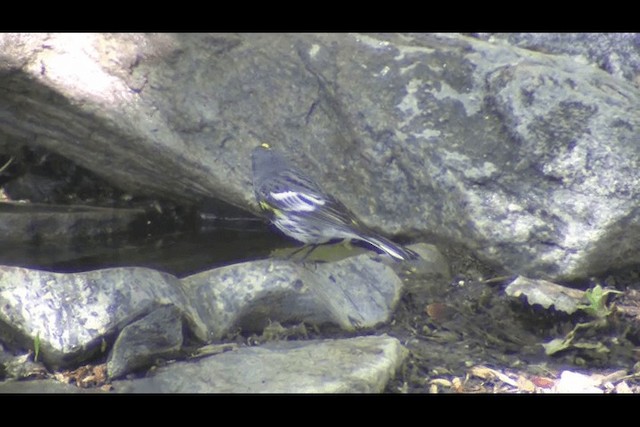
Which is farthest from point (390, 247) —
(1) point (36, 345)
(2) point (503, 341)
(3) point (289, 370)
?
(1) point (36, 345)

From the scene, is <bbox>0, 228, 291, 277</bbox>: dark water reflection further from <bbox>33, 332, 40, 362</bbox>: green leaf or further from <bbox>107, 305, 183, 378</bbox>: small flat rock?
<bbox>33, 332, 40, 362</bbox>: green leaf

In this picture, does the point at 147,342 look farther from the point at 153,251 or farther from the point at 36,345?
the point at 153,251

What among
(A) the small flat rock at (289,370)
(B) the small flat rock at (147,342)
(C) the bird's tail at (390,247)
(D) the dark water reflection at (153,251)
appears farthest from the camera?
(D) the dark water reflection at (153,251)

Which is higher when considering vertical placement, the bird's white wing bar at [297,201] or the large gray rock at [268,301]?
the bird's white wing bar at [297,201]

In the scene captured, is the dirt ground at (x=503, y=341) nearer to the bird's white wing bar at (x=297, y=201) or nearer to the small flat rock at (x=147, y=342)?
the bird's white wing bar at (x=297, y=201)

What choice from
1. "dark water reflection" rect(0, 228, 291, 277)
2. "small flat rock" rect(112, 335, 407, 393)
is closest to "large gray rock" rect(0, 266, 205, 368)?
"small flat rock" rect(112, 335, 407, 393)

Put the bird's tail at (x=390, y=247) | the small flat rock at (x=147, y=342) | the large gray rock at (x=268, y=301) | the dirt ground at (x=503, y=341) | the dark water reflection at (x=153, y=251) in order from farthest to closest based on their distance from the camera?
the dark water reflection at (x=153, y=251)
the bird's tail at (x=390, y=247)
the large gray rock at (x=268, y=301)
the dirt ground at (x=503, y=341)
the small flat rock at (x=147, y=342)

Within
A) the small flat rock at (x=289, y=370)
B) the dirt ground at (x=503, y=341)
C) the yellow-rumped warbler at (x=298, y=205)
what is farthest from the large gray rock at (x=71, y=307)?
the dirt ground at (x=503, y=341)

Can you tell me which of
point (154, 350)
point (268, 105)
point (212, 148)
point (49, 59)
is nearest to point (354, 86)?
point (268, 105)
